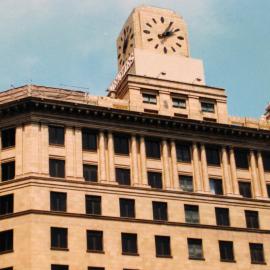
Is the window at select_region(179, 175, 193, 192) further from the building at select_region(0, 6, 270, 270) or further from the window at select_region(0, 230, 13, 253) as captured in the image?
the window at select_region(0, 230, 13, 253)

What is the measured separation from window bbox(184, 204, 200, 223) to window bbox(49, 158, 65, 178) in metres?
13.0

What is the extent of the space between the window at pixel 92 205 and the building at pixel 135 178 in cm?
11

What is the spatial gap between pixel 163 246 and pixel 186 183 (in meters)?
7.85

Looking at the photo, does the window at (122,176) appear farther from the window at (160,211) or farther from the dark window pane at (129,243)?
the dark window pane at (129,243)

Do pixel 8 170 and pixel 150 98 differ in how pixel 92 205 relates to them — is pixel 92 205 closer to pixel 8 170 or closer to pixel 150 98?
pixel 8 170

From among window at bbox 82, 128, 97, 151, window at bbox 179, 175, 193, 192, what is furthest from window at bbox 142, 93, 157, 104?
window at bbox 179, 175, 193, 192

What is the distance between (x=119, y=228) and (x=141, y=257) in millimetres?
3423

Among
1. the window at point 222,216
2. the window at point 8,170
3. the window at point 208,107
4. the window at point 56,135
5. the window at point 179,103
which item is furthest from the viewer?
the window at point 208,107

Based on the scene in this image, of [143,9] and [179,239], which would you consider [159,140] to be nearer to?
[179,239]

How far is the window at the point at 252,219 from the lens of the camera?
7244 centimetres

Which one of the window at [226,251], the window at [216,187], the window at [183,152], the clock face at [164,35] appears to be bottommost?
the window at [226,251]

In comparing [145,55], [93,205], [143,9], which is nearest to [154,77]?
[145,55]

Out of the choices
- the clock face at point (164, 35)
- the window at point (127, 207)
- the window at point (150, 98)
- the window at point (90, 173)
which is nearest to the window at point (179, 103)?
the window at point (150, 98)

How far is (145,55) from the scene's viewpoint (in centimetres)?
7944
